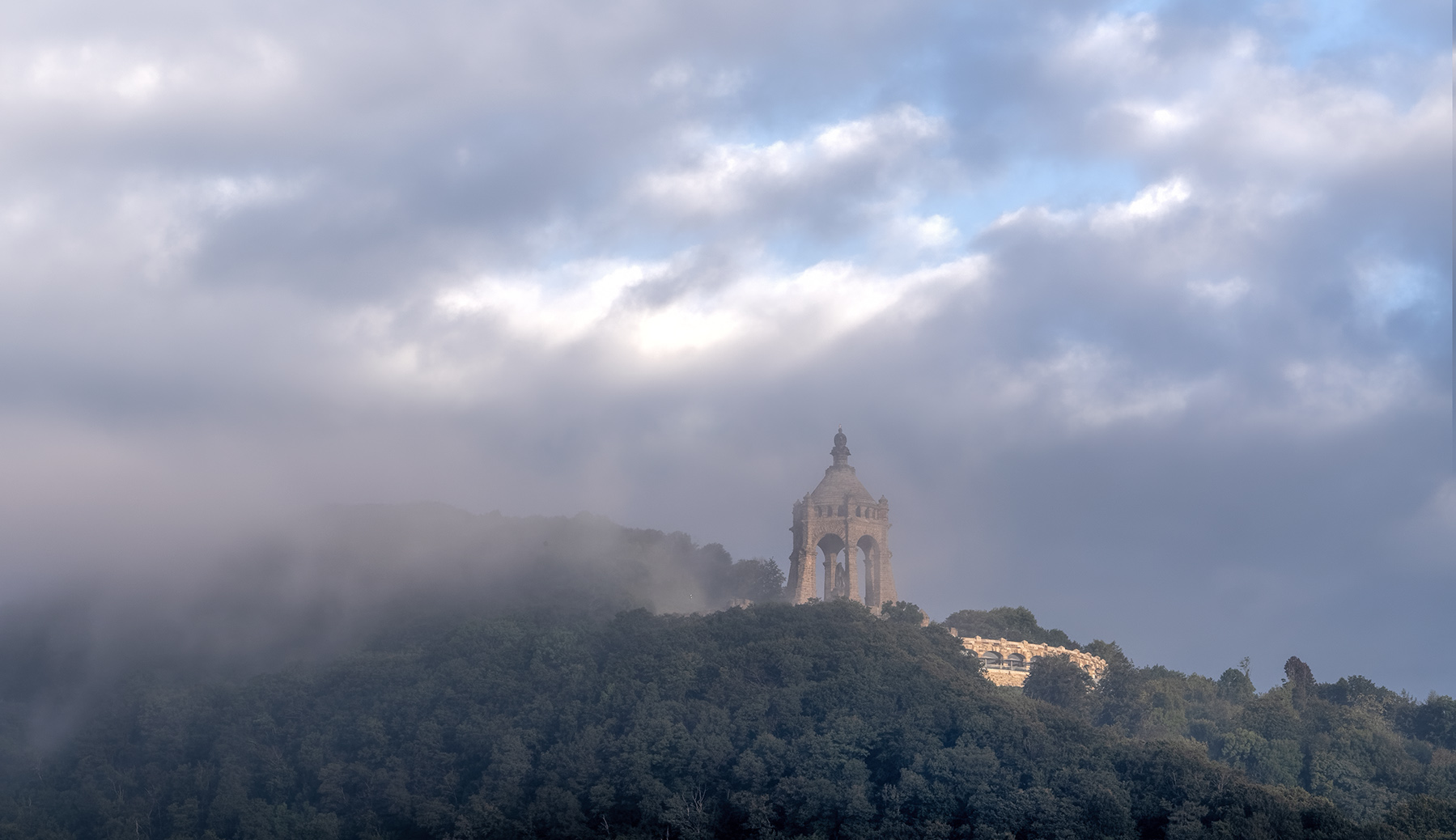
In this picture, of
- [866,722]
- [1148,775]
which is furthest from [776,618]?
A: [1148,775]

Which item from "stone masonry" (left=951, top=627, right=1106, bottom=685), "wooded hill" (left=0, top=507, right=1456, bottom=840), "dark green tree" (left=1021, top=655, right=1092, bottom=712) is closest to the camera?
"wooded hill" (left=0, top=507, right=1456, bottom=840)

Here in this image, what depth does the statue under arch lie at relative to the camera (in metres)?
86.9

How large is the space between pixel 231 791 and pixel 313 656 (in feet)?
48.2

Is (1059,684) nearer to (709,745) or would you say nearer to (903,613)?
(903,613)

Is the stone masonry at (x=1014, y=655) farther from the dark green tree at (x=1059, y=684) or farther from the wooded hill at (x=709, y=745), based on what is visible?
the wooded hill at (x=709, y=745)

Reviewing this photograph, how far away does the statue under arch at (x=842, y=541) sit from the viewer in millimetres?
86938

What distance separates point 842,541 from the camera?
87750 mm

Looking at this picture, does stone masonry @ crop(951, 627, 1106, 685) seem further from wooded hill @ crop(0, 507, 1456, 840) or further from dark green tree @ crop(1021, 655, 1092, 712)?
wooded hill @ crop(0, 507, 1456, 840)

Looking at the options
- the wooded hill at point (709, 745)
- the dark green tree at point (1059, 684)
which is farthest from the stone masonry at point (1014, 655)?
the wooded hill at point (709, 745)

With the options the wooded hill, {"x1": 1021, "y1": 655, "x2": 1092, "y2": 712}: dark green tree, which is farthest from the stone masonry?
the wooded hill

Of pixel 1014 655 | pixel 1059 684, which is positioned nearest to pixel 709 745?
pixel 1059 684

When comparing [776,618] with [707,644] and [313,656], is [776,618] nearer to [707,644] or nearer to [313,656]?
[707,644]

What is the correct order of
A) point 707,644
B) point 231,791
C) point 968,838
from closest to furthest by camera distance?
point 968,838 < point 231,791 < point 707,644

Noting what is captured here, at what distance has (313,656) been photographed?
81875mm
